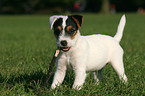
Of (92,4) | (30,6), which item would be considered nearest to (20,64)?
(30,6)

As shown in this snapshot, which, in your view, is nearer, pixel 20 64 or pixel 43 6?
pixel 20 64

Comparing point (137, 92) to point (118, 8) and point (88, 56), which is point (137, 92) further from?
point (118, 8)

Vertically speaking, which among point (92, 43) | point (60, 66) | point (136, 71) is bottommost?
point (136, 71)

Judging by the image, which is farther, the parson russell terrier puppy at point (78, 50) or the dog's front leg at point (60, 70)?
the dog's front leg at point (60, 70)

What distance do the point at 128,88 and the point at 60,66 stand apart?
128 centimetres

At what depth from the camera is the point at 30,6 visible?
216 feet

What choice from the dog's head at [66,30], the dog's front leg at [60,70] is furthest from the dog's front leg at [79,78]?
the dog's head at [66,30]

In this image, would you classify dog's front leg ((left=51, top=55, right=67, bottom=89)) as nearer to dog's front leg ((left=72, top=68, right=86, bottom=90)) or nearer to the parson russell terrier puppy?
the parson russell terrier puppy

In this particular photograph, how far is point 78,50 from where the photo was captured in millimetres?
3881

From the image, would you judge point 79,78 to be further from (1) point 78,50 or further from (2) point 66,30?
(2) point 66,30

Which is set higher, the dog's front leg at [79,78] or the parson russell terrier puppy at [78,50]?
the parson russell terrier puppy at [78,50]

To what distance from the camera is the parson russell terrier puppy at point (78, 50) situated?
11.9 ft

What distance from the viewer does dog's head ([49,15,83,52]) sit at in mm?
3570

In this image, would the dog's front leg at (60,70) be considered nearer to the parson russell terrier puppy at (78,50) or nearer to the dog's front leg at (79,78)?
the parson russell terrier puppy at (78,50)
